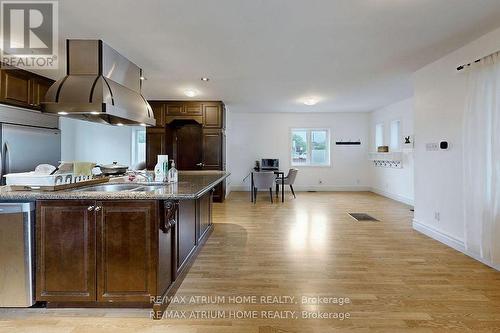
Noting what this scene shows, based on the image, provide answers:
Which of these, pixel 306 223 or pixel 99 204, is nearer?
pixel 99 204

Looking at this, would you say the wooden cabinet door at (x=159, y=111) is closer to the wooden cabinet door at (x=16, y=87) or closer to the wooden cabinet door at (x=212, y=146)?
the wooden cabinet door at (x=212, y=146)

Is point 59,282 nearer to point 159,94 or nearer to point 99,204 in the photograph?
point 99,204

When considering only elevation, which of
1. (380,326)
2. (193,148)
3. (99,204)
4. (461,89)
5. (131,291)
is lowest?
(380,326)

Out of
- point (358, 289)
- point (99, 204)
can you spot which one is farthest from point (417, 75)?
point (99, 204)

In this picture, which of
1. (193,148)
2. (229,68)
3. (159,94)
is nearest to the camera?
(229,68)

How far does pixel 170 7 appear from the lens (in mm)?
2299

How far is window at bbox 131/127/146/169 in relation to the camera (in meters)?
7.00

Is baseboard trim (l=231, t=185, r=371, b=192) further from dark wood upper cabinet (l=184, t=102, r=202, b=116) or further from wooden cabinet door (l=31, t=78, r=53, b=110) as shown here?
wooden cabinet door (l=31, t=78, r=53, b=110)

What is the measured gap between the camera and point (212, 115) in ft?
21.0

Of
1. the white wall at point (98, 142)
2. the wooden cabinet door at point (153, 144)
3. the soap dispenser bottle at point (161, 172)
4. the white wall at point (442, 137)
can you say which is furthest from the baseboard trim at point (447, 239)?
the white wall at point (98, 142)

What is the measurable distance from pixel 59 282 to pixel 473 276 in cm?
370

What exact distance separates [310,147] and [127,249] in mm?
7339

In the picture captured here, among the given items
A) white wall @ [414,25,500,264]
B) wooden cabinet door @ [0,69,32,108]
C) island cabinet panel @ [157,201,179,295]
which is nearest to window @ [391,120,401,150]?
white wall @ [414,25,500,264]

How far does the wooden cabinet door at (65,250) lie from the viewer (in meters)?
1.96
